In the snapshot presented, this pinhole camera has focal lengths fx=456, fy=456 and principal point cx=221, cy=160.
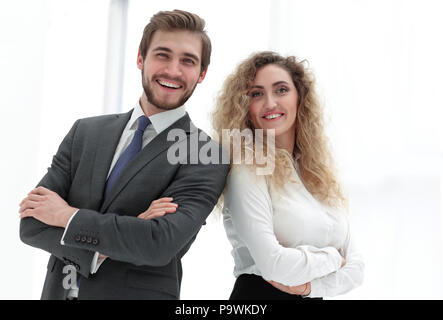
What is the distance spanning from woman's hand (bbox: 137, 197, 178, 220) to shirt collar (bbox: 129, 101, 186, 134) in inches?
12.6

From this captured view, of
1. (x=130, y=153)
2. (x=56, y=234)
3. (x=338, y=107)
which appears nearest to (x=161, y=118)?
(x=130, y=153)

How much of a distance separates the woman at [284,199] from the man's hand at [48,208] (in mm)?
633

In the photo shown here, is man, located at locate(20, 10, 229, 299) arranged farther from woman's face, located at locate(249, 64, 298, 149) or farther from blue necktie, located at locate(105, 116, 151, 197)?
woman's face, located at locate(249, 64, 298, 149)

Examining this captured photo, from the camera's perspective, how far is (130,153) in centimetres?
169

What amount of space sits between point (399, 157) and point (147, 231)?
5.84 feet

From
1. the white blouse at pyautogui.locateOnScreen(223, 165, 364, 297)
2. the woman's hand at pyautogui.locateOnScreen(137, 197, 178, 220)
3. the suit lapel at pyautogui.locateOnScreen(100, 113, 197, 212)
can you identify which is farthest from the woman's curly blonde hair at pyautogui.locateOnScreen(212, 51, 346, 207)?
the woman's hand at pyautogui.locateOnScreen(137, 197, 178, 220)

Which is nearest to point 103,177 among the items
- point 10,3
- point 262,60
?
point 262,60

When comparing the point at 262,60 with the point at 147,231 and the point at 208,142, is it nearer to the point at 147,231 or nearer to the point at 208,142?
the point at 208,142

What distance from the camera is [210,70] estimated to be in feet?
11.3

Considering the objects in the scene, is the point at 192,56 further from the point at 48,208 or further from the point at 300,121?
the point at 48,208

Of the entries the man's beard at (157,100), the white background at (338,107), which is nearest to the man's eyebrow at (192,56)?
the man's beard at (157,100)

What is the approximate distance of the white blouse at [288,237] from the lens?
5.45 ft

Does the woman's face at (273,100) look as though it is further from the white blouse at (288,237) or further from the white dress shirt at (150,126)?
the white dress shirt at (150,126)

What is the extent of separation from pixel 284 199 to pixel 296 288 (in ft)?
1.15
